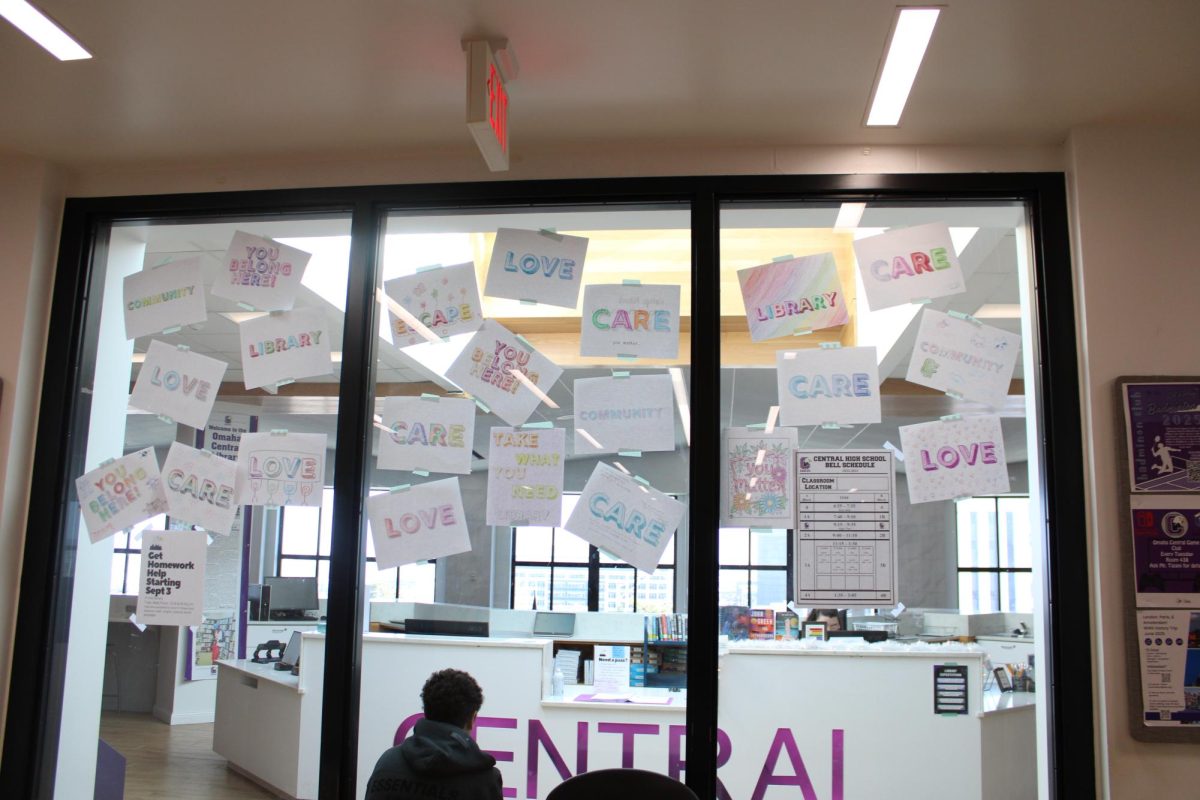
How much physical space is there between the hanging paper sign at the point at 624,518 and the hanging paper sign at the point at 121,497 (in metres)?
1.49

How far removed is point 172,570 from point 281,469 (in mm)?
531

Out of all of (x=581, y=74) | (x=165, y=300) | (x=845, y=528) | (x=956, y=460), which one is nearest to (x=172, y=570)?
(x=165, y=300)

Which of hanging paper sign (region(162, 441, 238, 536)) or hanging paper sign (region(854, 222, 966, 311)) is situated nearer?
hanging paper sign (region(854, 222, 966, 311))

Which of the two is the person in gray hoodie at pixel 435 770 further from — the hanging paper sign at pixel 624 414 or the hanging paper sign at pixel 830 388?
the hanging paper sign at pixel 830 388

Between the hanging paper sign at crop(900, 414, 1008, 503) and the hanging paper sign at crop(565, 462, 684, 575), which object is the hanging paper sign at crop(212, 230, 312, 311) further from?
the hanging paper sign at crop(900, 414, 1008, 503)

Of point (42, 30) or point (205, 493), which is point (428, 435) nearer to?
→ point (205, 493)

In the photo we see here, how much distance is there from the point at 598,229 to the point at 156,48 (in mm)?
1435

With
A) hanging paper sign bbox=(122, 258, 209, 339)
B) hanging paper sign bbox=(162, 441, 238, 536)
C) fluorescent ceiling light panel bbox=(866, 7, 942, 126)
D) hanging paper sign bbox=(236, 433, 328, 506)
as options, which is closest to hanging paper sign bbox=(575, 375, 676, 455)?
hanging paper sign bbox=(236, 433, 328, 506)

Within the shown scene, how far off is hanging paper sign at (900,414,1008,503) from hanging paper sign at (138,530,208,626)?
245 cm

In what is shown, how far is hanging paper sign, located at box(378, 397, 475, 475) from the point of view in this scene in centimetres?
308

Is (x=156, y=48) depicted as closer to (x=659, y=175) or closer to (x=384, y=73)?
(x=384, y=73)

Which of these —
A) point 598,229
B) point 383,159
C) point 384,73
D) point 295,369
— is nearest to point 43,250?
point 295,369

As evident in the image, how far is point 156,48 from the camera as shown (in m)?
2.48

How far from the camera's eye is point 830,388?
2973mm
